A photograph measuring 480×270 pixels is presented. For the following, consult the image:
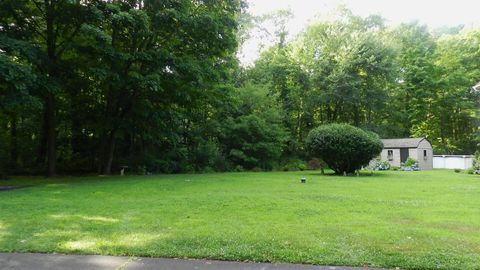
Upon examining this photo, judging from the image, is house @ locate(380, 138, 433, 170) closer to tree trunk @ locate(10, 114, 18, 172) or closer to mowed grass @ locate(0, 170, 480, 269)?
mowed grass @ locate(0, 170, 480, 269)

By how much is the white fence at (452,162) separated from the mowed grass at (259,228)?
22.2 m

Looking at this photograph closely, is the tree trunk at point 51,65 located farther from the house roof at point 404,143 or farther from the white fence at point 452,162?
the white fence at point 452,162

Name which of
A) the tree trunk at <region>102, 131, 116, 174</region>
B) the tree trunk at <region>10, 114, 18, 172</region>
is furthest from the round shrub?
the tree trunk at <region>10, 114, 18, 172</region>

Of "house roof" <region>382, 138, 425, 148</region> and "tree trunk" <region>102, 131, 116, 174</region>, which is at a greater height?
"house roof" <region>382, 138, 425, 148</region>

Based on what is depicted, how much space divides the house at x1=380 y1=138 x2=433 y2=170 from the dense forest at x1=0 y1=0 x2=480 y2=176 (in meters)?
4.62

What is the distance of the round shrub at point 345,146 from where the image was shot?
19.0 m

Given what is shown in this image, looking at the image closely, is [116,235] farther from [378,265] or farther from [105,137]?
[105,137]

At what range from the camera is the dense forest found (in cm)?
1550

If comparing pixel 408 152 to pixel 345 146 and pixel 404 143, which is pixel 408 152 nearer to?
pixel 404 143

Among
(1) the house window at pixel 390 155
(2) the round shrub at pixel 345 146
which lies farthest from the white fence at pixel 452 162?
(2) the round shrub at pixel 345 146

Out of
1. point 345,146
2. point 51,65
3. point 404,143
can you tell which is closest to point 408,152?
point 404,143

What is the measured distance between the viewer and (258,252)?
460cm

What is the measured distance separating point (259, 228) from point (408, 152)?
85.9 ft

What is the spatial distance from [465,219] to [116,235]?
238 inches
